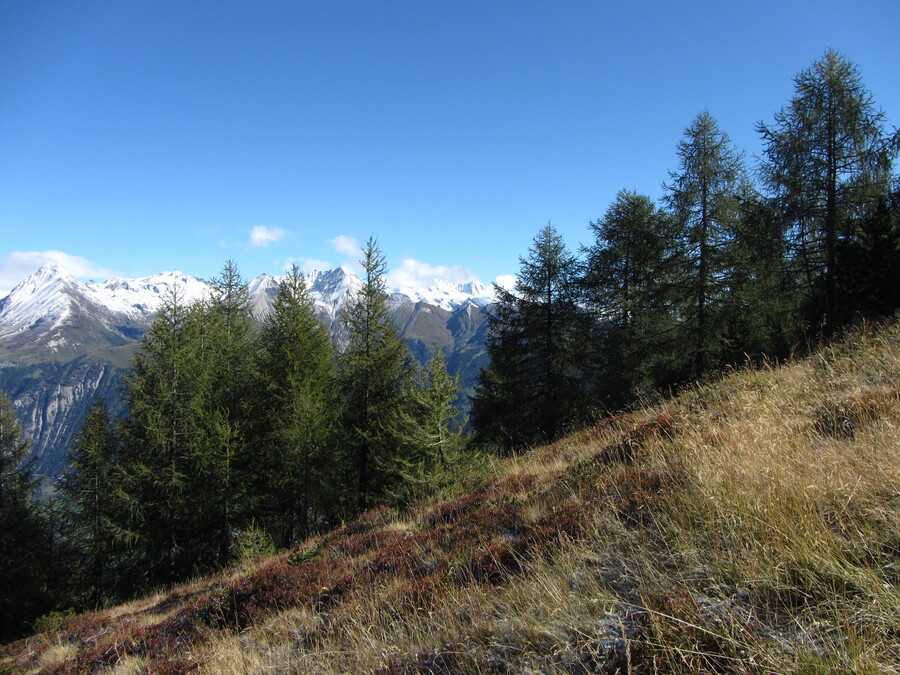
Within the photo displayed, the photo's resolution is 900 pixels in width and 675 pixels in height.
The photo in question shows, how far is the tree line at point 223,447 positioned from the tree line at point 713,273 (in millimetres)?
7322

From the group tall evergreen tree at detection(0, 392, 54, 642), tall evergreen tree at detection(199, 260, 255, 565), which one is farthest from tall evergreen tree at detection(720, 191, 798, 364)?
tall evergreen tree at detection(0, 392, 54, 642)

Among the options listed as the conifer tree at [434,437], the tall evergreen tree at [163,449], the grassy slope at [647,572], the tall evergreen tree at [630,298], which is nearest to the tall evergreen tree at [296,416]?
the tall evergreen tree at [163,449]

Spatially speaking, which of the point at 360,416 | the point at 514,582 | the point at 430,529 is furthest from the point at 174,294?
the point at 514,582

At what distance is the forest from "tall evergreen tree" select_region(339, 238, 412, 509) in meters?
0.10

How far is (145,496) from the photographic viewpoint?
19.4 m

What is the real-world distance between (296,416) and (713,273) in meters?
18.1

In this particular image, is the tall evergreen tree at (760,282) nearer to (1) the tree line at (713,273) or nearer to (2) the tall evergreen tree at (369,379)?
(1) the tree line at (713,273)

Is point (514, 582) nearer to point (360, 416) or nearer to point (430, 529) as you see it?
point (430, 529)

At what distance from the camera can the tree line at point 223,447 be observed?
1822cm

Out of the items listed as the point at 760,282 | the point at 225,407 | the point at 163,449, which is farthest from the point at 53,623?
the point at 760,282

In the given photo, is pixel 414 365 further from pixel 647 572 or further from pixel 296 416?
pixel 647 572

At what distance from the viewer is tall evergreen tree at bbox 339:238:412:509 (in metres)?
18.2

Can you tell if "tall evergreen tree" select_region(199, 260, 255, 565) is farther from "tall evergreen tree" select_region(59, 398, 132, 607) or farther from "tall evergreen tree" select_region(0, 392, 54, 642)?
"tall evergreen tree" select_region(0, 392, 54, 642)

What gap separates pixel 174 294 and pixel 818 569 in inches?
975
